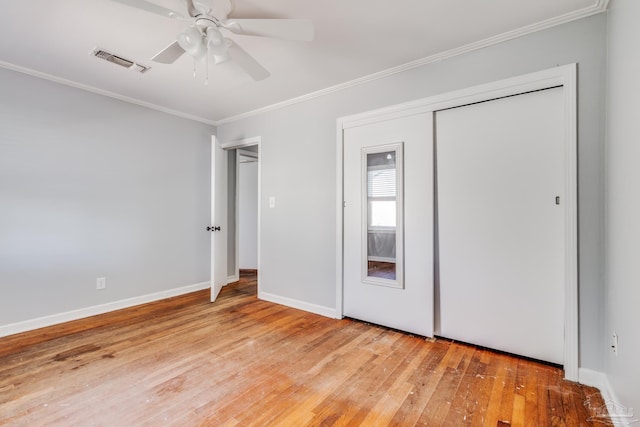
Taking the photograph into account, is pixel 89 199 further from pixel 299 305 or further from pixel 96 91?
pixel 299 305

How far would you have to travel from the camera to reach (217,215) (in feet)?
12.3

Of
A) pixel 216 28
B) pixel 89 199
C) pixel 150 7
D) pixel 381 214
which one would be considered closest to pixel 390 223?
pixel 381 214

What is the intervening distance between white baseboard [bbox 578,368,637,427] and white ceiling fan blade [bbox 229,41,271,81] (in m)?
2.78

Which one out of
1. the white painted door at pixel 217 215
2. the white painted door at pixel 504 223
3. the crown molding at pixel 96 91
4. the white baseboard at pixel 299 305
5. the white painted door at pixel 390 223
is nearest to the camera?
the white painted door at pixel 504 223

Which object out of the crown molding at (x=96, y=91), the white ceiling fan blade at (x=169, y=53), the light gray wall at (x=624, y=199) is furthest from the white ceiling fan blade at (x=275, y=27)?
the crown molding at (x=96, y=91)

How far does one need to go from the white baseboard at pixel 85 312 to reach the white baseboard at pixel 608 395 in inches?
160

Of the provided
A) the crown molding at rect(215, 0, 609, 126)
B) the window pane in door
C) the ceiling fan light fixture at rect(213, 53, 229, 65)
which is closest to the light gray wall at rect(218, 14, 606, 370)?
the crown molding at rect(215, 0, 609, 126)

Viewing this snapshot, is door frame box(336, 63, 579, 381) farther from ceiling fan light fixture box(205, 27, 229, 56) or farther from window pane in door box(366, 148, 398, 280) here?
ceiling fan light fixture box(205, 27, 229, 56)

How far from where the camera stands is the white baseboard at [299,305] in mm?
3111

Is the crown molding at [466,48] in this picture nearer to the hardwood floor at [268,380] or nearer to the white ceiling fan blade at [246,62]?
the white ceiling fan blade at [246,62]

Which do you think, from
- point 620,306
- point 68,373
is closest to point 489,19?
point 620,306

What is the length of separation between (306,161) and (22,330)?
10.2ft

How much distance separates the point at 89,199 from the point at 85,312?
118 cm

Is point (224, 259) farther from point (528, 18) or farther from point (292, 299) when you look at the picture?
point (528, 18)
